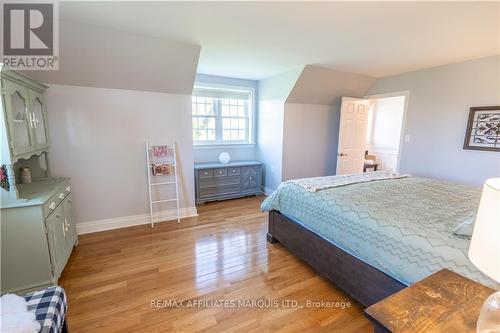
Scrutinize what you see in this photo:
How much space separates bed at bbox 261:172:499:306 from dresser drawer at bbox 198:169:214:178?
66.4 inches

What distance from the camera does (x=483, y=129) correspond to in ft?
10.1

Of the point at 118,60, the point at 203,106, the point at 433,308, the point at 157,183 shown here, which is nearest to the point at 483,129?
the point at 433,308

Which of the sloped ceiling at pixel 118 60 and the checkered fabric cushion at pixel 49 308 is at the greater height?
the sloped ceiling at pixel 118 60

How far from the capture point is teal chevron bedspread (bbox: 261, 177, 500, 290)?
1.35 meters

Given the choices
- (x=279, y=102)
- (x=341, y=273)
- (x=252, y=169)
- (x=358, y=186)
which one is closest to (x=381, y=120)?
(x=279, y=102)

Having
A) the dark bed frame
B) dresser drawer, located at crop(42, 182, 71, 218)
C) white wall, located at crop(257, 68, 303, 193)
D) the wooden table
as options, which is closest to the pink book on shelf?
dresser drawer, located at crop(42, 182, 71, 218)

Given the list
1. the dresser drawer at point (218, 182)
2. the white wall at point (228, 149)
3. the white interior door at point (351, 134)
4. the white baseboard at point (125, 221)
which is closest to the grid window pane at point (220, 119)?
the white wall at point (228, 149)

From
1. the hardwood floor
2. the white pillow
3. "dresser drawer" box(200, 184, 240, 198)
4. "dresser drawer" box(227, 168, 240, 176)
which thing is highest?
"dresser drawer" box(227, 168, 240, 176)

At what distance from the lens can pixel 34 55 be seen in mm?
2309

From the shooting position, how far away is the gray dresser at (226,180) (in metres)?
4.09

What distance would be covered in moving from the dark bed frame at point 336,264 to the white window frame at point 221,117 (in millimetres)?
2347

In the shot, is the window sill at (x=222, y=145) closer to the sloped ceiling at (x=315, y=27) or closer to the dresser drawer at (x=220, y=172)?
the dresser drawer at (x=220, y=172)

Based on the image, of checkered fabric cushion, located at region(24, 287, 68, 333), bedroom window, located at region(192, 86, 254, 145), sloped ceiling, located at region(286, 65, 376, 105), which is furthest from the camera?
bedroom window, located at region(192, 86, 254, 145)

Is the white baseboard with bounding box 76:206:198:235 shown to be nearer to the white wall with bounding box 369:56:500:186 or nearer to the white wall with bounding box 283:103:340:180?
the white wall with bounding box 283:103:340:180
